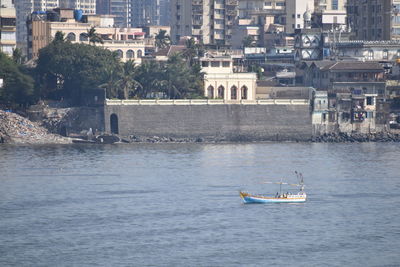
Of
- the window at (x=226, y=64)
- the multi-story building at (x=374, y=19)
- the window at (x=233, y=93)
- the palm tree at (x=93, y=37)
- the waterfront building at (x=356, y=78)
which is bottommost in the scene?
the window at (x=233, y=93)

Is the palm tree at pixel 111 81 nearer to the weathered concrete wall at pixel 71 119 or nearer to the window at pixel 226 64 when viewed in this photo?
the weathered concrete wall at pixel 71 119

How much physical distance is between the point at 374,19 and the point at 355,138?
4031 centimetres

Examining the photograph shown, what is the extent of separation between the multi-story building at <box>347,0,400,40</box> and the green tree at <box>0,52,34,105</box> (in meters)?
56.9

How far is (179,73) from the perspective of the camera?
145 metres

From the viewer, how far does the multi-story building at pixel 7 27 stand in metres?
153

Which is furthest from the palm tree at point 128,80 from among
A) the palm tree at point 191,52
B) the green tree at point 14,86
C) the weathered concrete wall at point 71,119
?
the palm tree at point 191,52

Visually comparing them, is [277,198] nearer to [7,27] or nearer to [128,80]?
[128,80]

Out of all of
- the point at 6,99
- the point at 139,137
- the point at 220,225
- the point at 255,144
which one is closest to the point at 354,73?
the point at 255,144

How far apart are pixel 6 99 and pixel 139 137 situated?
52.0 ft

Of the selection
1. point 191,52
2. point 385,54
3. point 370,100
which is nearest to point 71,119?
point 191,52

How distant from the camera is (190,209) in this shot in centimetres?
9081

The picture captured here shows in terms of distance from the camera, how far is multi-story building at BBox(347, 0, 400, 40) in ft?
571

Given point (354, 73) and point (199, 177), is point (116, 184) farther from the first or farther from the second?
point (354, 73)

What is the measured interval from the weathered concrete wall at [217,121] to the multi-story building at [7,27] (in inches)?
901
